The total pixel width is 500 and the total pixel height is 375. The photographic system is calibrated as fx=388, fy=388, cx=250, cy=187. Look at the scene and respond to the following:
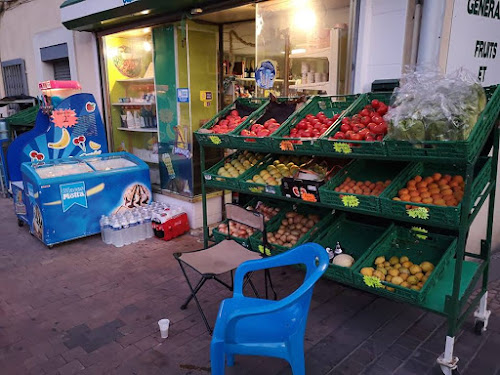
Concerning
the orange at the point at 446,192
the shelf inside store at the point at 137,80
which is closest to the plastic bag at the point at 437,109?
the orange at the point at 446,192

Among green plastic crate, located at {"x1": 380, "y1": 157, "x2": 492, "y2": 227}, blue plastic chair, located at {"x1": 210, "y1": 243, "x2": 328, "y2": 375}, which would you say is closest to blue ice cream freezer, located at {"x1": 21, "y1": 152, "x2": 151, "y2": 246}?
blue plastic chair, located at {"x1": 210, "y1": 243, "x2": 328, "y2": 375}

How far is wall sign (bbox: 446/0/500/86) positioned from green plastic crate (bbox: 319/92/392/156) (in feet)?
2.59

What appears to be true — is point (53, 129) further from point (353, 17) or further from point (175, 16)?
point (353, 17)

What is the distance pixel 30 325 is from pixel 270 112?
10.0 feet

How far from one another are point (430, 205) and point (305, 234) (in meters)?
1.33

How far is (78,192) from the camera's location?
526cm

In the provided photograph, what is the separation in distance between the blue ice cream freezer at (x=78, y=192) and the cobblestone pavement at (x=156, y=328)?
61cm

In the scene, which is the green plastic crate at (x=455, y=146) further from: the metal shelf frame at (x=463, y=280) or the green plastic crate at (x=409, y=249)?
the green plastic crate at (x=409, y=249)

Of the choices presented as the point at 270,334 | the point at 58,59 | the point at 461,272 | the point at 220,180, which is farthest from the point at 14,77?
the point at 461,272

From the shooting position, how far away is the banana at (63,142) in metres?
6.12

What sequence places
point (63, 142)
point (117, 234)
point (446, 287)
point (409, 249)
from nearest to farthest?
point (446, 287), point (409, 249), point (117, 234), point (63, 142)

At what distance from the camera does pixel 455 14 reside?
140 inches

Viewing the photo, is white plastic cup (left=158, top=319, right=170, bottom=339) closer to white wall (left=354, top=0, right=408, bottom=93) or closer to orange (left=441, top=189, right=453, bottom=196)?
orange (left=441, top=189, right=453, bottom=196)

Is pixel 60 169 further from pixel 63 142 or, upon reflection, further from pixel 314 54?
pixel 314 54
